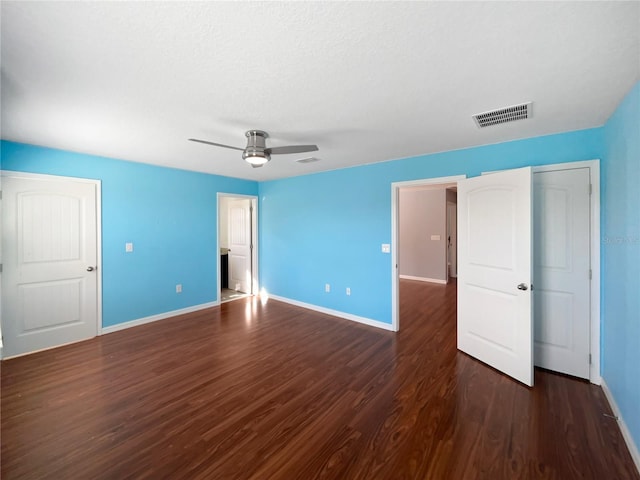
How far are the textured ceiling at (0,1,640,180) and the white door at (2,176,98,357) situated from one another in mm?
783

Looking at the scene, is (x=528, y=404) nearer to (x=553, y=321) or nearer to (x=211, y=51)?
(x=553, y=321)

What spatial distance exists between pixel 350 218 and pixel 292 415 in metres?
2.92

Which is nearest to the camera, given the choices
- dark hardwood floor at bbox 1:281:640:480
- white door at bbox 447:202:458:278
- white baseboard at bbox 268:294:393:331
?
dark hardwood floor at bbox 1:281:640:480

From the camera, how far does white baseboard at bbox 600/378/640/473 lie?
1.68 meters

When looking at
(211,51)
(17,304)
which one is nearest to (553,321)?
(211,51)

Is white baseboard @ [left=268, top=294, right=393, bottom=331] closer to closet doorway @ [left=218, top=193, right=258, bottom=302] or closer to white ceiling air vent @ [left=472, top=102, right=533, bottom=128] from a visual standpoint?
closet doorway @ [left=218, top=193, right=258, bottom=302]

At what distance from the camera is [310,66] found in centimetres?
161

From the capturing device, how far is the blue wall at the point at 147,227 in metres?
3.50

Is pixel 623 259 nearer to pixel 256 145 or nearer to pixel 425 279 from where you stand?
pixel 256 145

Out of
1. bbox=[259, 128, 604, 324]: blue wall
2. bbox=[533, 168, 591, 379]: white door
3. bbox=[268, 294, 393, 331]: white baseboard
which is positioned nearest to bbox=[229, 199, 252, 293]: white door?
bbox=[259, 128, 604, 324]: blue wall

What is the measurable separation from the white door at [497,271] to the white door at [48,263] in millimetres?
4802

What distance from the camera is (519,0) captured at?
1.15 m

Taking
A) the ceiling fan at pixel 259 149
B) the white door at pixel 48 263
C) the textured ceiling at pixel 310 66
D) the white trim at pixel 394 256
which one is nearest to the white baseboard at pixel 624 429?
the white trim at pixel 394 256

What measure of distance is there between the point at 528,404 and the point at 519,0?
279cm
